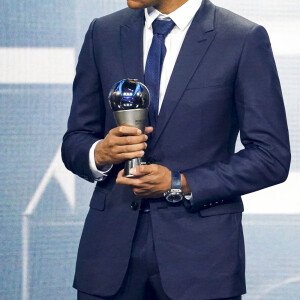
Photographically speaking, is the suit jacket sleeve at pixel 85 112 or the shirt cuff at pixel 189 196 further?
the suit jacket sleeve at pixel 85 112

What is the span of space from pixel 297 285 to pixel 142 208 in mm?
1253

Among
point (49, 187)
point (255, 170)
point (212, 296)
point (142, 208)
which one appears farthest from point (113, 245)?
point (49, 187)

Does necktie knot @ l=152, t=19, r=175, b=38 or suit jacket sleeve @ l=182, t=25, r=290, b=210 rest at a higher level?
necktie knot @ l=152, t=19, r=175, b=38

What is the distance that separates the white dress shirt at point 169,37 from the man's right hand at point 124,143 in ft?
0.39

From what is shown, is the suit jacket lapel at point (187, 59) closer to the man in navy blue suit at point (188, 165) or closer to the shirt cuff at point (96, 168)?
the man in navy blue suit at point (188, 165)

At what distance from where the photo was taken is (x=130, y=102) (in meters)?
1.87

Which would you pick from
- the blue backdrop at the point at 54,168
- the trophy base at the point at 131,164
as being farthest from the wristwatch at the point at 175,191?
the blue backdrop at the point at 54,168

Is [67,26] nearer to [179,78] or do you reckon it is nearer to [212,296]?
[179,78]

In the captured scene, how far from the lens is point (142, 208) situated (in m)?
2.06

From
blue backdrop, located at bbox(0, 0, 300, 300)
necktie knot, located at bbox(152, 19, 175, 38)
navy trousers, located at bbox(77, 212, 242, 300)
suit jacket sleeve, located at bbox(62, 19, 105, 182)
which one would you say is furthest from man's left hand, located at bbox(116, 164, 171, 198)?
blue backdrop, located at bbox(0, 0, 300, 300)

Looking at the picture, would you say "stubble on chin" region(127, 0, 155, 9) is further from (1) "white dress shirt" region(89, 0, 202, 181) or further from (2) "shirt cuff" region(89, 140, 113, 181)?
(2) "shirt cuff" region(89, 140, 113, 181)

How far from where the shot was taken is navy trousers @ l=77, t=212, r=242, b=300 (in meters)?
2.03

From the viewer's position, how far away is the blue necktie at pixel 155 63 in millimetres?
2068

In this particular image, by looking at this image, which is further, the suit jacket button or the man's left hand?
the suit jacket button
